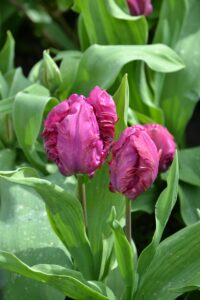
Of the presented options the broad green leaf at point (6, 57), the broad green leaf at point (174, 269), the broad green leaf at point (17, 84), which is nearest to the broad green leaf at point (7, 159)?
the broad green leaf at point (17, 84)

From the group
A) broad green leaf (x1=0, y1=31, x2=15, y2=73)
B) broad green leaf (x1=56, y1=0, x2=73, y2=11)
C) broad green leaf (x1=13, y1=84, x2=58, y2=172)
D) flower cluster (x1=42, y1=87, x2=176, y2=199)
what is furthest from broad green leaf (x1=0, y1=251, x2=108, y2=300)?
broad green leaf (x1=56, y1=0, x2=73, y2=11)

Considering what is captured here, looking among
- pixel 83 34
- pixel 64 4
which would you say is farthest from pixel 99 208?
pixel 64 4

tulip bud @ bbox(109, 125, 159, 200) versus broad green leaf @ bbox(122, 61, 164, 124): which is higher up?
tulip bud @ bbox(109, 125, 159, 200)

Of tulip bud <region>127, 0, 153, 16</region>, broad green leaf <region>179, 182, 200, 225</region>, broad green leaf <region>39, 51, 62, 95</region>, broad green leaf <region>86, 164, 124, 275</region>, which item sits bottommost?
broad green leaf <region>179, 182, 200, 225</region>

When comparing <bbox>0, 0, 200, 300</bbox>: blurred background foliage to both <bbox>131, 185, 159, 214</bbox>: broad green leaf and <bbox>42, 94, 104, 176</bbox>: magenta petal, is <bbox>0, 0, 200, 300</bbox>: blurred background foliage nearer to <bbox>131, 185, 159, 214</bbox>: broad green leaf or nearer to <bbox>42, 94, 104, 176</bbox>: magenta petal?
<bbox>131, 185, 159, 214</bbox>: broad green leaf

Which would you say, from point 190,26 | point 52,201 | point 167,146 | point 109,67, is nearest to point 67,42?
point 190,26

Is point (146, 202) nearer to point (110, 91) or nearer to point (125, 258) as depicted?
point (110, 91)
